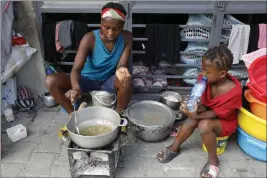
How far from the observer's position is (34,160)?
2.40 m

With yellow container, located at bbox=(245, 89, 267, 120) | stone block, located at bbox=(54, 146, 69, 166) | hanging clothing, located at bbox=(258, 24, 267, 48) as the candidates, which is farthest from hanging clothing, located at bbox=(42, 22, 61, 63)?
hanging clothing, located at bbox=(258, 24, 267, 48)

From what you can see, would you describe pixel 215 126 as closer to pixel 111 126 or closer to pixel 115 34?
pixel 111 126

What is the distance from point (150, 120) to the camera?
8.61 feet

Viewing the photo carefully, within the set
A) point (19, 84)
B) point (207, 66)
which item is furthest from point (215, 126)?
point (19, 84)

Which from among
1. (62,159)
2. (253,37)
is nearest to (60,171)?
(62,159)

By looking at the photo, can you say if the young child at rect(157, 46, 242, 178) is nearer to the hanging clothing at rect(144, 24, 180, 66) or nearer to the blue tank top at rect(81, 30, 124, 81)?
the hanging clothing at rect(144, 24, 180, 66)

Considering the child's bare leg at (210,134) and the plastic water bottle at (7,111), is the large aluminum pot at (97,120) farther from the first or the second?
the plastic water bottle at (7,111)

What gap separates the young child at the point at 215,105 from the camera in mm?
2047

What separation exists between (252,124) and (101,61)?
1470 mm

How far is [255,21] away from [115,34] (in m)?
1.63

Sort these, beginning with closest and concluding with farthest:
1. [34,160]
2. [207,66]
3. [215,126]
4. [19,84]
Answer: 1. [207,66]
2. [215,126]
3. [34,160]
4. [19,84]

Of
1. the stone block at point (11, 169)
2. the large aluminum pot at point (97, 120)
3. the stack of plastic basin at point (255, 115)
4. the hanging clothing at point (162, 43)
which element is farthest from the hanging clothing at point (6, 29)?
the stack of plastic basin at point (255, 115)

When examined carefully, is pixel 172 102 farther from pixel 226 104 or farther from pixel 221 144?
pixel 226 104

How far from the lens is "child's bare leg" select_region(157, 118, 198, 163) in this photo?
7.64ft
